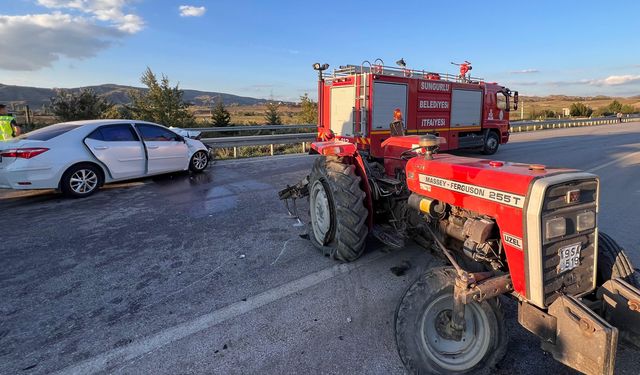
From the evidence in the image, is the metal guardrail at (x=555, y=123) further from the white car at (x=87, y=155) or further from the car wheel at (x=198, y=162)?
the white car at (x=87, y=155)

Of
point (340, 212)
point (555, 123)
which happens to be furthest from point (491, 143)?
point (555, 123)

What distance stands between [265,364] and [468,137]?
13172 mm

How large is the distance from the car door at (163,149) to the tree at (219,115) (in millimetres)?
17160

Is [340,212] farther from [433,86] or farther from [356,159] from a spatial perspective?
[433,86]

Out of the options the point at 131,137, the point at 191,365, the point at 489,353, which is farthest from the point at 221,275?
the point at 131,137

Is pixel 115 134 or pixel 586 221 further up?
pixel 115 134

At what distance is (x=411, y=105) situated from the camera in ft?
38.2

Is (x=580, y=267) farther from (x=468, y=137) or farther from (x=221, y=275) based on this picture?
(x=468, y=137)

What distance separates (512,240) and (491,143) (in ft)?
45.3

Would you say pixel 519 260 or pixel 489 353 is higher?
pixel 519 260

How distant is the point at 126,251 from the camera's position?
176 inches

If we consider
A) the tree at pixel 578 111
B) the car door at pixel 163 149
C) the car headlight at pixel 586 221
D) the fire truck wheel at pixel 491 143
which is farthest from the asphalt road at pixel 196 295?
the tree at pixel 578 111

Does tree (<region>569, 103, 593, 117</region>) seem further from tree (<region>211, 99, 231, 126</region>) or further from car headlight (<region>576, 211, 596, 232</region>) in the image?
car headlight (<region>576, 211, 596, 232</region>)

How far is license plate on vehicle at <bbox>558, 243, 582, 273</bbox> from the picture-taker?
221 cm
